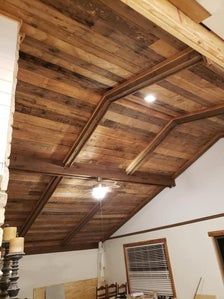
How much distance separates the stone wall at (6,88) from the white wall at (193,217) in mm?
4516

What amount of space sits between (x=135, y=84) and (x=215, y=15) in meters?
1.56

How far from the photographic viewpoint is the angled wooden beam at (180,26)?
1759 mm

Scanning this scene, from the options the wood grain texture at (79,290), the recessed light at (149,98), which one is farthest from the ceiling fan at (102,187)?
the wood grain texture at (79,290)

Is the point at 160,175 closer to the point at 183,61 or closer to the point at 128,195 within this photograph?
the point at 128,195

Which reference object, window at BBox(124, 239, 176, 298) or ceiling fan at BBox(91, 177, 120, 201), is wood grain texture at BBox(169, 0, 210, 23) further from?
window at BBox(124, 239, 176, 298)

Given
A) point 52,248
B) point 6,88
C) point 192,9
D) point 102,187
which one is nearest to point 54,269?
point 52,248

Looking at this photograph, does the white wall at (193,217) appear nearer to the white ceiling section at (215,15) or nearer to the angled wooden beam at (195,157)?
the angled wooden beam at (195,157)

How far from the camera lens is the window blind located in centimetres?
600

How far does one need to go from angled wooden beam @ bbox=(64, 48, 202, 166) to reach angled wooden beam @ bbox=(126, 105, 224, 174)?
1377 mm

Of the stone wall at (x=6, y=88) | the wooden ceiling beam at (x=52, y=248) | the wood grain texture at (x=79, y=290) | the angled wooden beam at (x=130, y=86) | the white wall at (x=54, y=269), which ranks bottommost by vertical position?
the wood grain texture at (x=79, y=290)

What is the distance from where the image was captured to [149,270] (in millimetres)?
6367

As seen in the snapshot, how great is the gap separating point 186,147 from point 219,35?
3.52 meters

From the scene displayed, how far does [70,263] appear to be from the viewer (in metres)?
7.06

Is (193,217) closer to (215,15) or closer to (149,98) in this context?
(149,98)
